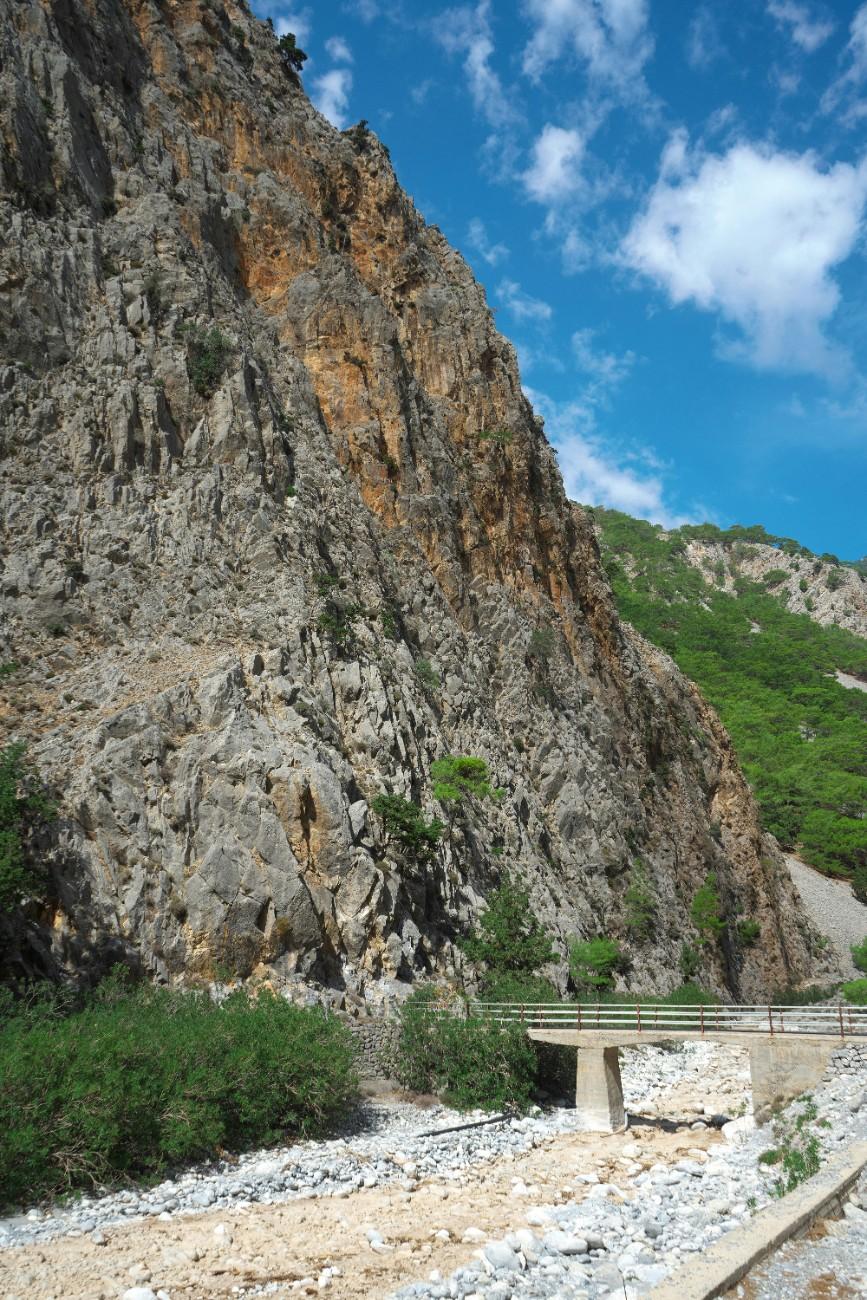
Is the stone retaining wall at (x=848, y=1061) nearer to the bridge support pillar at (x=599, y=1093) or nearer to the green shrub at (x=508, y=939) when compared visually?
the bridge support pillar at (x=599, y=1093)

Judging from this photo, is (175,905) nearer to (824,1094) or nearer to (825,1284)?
(824,1094)

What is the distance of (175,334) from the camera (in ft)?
115

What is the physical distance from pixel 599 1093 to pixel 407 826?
958 centimetres

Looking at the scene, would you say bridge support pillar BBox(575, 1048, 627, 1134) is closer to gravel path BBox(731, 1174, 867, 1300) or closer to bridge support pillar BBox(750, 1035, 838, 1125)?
bridge support pillar BBox(750, 1035, 838, 1125)

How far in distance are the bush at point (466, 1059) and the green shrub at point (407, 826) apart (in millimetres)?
6244

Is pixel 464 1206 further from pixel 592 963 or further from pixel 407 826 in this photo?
pixel 592 963

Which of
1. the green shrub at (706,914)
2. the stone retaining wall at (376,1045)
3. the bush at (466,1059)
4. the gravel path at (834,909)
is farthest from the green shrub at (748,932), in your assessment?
the stone retaining wall at (376,1045)

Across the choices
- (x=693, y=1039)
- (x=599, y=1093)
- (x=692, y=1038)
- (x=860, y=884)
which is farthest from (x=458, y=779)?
(x=860, y=884)

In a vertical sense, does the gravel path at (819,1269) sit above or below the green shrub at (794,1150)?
above

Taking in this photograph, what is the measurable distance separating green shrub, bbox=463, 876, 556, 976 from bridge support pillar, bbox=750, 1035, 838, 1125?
8632mm

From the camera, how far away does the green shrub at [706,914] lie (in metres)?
44.9

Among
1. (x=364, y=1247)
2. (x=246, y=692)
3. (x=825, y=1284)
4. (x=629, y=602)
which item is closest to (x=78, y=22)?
(x=246, y=692)

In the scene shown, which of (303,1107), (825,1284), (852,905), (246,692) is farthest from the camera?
(852,905)

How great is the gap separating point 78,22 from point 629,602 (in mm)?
84805
